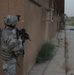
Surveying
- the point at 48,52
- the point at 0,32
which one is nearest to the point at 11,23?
the point at 0,32

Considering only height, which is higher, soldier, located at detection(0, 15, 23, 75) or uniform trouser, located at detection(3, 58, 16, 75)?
soldier, located at detection(0, 15, 23, 75)

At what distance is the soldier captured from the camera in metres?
5.32

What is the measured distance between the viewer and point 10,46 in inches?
209

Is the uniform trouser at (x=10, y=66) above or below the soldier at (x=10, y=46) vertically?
below

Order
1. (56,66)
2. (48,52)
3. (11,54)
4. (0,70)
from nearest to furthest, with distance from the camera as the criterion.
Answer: (11,54) < (0,70) < (56,66) < (48,52)

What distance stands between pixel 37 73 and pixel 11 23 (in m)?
2.78

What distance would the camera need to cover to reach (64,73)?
7.92 meters

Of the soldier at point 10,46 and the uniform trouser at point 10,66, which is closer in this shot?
the soldier at point 10,46

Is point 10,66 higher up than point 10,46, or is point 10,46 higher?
point 10,46

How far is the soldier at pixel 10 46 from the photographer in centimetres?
532

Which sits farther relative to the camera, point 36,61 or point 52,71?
point 36,61

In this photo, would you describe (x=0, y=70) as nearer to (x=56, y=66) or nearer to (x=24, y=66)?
(x=24, y=66)

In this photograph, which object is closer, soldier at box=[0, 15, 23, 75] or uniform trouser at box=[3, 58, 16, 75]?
soldier at box=[0, 15, 23, 75]

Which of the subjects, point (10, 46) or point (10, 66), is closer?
point (10, 46)
